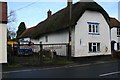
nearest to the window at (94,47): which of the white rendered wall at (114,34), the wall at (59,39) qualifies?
the wall at (59,39)

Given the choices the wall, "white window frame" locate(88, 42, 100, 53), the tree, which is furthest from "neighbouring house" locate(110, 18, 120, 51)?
the tree

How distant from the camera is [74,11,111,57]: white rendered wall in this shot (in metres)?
27.5

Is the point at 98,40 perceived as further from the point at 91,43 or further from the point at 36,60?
the point at 36,60

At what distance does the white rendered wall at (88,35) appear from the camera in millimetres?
27547

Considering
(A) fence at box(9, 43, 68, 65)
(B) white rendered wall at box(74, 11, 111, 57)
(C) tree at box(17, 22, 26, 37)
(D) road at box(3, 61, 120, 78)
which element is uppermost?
(C) tree at box(17, 22, 26, 37)

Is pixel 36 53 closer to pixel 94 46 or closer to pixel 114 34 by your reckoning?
pixel 94 46

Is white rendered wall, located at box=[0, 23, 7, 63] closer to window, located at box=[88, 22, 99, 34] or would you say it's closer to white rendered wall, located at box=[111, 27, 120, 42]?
window, located at box=[88, 22, 99, 34]

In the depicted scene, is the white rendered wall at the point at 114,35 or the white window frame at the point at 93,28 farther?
the white rendered wall at the point at 114,35

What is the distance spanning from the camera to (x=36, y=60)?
21.9 meters

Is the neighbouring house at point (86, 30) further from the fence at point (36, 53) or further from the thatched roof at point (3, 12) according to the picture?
the thatched roof at point (3, 12)

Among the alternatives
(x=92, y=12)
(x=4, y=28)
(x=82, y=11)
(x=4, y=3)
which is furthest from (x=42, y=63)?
(x=92, y=12)

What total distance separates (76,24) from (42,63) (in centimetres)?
793

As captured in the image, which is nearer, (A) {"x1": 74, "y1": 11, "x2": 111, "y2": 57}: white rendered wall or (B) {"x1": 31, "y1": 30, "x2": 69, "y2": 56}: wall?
(A) {"x1": 74, "y1": 11, "x2": 111, "y2": 57}: white rendered wall

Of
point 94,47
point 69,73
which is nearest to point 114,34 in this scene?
point 94,47
